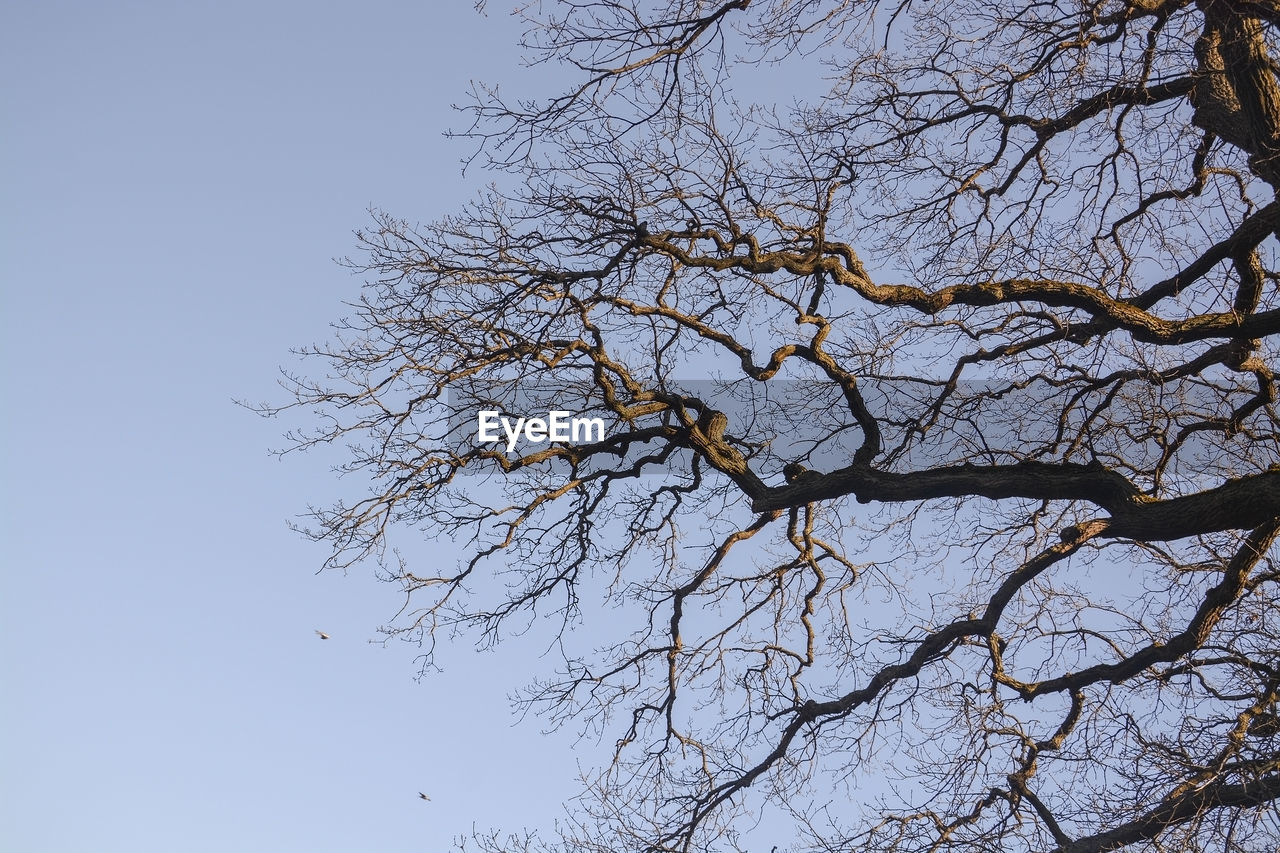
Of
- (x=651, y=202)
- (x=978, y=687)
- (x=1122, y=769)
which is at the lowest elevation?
(x=1122, y=769)

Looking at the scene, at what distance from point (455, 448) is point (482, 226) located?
1.30 m

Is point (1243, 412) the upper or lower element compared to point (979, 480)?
upper

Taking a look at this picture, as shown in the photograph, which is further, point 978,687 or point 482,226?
point 978,687

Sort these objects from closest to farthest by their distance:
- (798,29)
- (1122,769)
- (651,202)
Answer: (1122,769) → (798,29) → (651,202)

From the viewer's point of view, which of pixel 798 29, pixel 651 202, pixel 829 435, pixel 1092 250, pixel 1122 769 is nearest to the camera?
pixel 1122 769

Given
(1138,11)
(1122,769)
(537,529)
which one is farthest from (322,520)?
(1138,11)

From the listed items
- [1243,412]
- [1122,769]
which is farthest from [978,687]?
[1243,412]

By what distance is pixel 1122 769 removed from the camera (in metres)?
6.10

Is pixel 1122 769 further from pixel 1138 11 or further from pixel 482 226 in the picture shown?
pixel 482 226

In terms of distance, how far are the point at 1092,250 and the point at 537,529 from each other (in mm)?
3824

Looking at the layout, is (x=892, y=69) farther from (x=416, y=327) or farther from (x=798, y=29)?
(x=416, y=327)

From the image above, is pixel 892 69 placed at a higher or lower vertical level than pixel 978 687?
higher

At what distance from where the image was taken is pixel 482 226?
6.90m

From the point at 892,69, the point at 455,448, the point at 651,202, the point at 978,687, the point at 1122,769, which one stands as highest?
the point at 892,69
